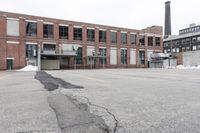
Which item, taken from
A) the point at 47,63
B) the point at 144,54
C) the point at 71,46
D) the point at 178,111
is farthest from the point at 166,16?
the point at 178,111

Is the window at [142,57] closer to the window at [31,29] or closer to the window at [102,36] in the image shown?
the window at [102,36]

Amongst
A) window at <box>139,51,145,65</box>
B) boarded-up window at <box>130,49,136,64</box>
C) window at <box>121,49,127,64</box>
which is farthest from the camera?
window at <box>139,51,145,65</box>

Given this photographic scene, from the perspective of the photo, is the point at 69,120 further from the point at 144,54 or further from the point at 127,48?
the point at 144,54

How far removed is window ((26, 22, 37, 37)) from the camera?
44.0m

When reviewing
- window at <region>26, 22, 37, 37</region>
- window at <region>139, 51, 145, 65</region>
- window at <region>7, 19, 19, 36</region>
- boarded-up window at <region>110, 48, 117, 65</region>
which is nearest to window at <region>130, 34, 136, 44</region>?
window at <region>139, 51, 145, 65</region>

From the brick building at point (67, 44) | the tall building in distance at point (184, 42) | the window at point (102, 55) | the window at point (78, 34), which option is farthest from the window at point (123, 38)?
the tall building in distance at point (184, 42)

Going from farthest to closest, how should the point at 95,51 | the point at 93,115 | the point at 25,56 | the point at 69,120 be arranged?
the point at 95,51, the point at 25,56, the point at 93,115, the point at 69,120

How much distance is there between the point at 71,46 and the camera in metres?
48.0

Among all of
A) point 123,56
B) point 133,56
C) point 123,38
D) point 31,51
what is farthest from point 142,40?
point 31,51

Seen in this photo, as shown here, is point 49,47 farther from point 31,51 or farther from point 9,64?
point 9,64

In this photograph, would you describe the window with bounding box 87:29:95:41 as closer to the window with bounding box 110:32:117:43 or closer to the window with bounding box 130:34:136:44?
the window with bounding box 110:32:117:43

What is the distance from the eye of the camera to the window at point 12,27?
138 ft

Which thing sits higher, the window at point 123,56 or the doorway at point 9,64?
the window at point 123,56

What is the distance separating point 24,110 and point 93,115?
5.99 feet
